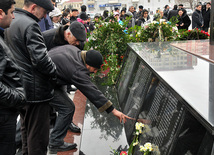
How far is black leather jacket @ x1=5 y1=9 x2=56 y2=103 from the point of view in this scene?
8.95 ft

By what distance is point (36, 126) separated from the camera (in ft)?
9.87

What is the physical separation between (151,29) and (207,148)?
14.5 feet

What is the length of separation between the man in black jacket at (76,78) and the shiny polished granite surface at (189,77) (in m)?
0.65

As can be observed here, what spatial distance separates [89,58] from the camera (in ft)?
9.86

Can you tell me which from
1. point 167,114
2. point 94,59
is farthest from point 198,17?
point 167,114

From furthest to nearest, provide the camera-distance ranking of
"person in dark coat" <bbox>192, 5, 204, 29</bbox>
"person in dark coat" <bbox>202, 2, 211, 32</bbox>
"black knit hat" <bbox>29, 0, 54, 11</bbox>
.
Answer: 1. "person in dark coat" <bbox>202, 2, 211, 32</bbox>
2. "person in dark coat" <bbox>192, 5, 204, 29</bbox>
3. "black knit hat" <bbox>29, 0, 54, 11</bbox>

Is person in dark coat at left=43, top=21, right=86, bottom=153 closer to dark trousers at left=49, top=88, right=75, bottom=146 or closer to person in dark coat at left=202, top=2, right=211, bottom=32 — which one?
dark trousers at left=49, top=88, right=75, bottom=146

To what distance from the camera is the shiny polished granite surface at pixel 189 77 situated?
5.21 feet

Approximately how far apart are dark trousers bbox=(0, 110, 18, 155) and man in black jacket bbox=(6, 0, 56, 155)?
732 millimetres

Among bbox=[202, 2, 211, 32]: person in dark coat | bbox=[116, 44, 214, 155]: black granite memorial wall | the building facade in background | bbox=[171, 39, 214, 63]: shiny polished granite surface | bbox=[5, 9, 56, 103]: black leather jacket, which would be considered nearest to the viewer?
bbox=[116, 44, 214, 155]: black granite memorial wall

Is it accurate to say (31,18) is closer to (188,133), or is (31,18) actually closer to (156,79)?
(156,79)

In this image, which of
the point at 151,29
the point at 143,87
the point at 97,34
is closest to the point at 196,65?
the point at 143,87

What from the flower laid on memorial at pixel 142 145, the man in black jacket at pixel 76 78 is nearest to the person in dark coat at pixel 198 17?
the man in black jacket at pixel 76 78

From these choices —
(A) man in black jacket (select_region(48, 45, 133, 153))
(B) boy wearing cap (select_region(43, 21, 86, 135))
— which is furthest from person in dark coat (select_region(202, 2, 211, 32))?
(A) man in black jacket (select_region(48, 45, 133, 153))
